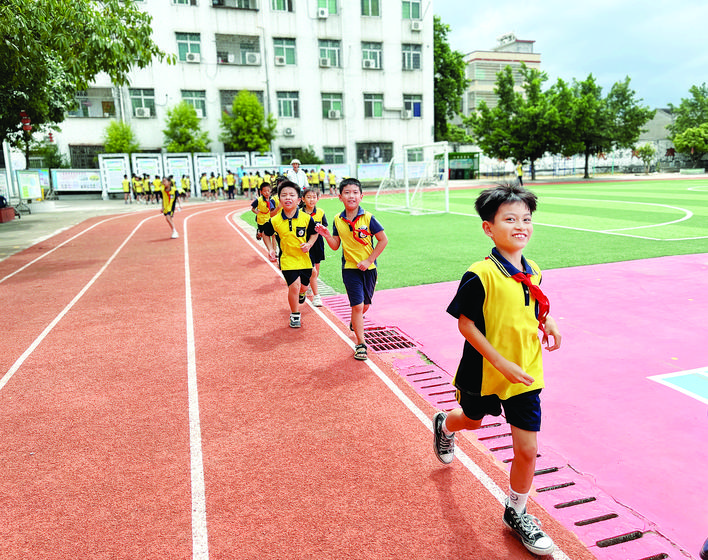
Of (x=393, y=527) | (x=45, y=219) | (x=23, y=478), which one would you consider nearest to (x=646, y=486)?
(x=393, y=527)

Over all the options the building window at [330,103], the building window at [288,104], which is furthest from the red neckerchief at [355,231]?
the building window at [330,103]

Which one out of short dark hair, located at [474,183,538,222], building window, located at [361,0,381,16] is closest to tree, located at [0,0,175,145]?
short dark hair, located at [474,183,538,222]

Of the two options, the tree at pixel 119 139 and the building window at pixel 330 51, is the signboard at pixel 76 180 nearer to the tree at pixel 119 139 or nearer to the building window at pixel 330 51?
the tree at pixel 119 139

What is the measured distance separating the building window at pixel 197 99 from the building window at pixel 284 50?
20.7 feet

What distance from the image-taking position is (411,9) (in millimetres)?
44719

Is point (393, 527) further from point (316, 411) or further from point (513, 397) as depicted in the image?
point (316, 411)

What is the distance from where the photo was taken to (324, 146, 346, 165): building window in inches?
1727

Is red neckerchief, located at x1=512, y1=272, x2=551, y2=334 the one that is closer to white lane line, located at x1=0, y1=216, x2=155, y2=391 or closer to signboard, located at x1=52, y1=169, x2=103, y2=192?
white lane line, located at x1=0, y1=216, x2=155, y2=391

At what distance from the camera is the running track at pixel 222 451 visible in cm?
321

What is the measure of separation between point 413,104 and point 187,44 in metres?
18.4

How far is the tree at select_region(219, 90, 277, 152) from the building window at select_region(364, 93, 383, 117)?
8.50 meters

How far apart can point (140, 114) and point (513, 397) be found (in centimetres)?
4123

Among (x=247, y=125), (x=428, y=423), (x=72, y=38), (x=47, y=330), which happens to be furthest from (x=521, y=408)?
(x=247, y=125)

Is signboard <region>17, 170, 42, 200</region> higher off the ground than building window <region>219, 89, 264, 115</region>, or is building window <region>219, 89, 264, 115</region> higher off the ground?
building window <region>219, 89, 264, 115</region>
